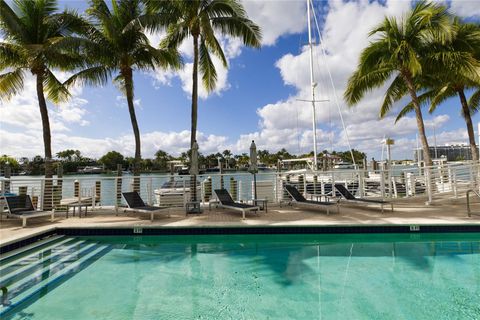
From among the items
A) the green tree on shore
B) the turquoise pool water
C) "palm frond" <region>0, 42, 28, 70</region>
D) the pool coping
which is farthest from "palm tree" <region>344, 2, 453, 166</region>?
the green tree on shore

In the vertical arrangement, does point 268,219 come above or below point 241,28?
below

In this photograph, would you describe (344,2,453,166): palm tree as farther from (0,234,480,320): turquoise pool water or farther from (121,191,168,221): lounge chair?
(121,191,168,221): lounge chair

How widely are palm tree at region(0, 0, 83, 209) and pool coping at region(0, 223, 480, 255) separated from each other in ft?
11.5

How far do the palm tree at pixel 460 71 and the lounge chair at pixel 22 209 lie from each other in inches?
544

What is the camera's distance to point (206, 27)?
30.3 feet

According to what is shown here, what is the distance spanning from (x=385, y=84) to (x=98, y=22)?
12316 millimetres

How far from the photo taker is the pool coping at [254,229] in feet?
20.3

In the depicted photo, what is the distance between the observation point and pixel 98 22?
10047 millimetres

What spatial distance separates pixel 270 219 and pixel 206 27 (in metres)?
7.05

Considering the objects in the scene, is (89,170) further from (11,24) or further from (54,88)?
(11,24)

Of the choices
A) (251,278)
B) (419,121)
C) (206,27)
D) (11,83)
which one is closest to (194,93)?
(206,27)

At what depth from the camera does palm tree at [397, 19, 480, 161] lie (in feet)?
29.4

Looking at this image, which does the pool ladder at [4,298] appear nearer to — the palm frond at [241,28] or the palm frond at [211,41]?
the palm frond at [211,41]

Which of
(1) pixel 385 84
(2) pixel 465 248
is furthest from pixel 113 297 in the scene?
(1) pixel 385 84
